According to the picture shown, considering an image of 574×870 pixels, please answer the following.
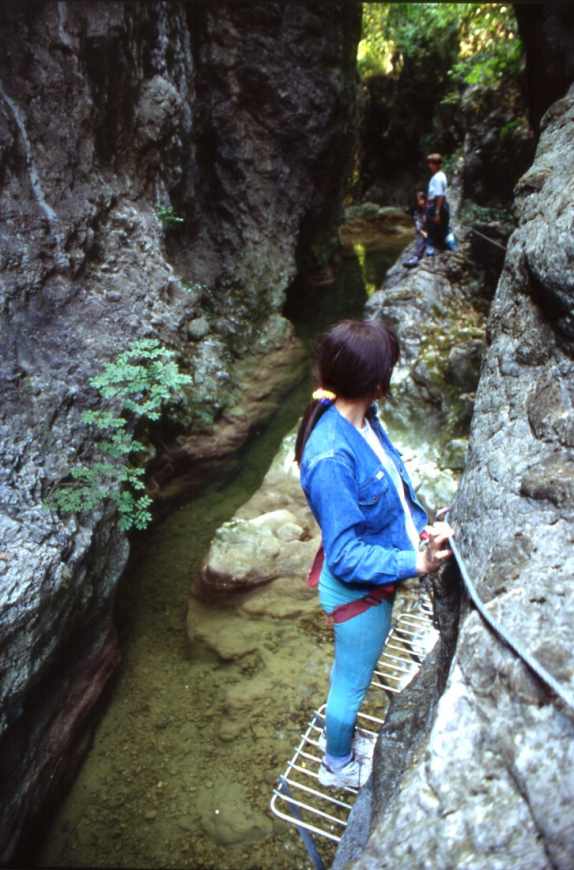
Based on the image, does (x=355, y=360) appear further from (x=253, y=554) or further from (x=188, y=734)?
(x=253, y=554)

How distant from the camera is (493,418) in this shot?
7.61 ft

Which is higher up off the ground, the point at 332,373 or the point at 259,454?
the point at 332,373

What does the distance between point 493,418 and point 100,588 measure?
2.61 m

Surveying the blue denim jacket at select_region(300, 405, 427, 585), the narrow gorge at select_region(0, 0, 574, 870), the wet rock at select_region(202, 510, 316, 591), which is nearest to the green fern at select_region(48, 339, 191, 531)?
the narrow gorge at select_region(0, 0, 574, 870)

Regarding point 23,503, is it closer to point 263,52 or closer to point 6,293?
point 6,293

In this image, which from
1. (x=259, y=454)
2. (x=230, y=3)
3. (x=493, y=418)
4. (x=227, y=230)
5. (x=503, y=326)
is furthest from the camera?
(x=227, y=230)

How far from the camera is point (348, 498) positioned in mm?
1845

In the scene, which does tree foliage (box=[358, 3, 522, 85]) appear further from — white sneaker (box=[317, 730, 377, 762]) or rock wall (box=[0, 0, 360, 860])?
white sneaker (box=[317, 730, 377, 762])

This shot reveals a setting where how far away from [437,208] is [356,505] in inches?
279

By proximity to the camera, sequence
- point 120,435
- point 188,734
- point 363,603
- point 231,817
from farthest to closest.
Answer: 1. point 120,435
2. point 188,734
3. point 231,817
4. point 363,603

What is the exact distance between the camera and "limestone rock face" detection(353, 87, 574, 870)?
1.23 metres

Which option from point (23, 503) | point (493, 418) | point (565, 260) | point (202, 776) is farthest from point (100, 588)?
point (565, 260)

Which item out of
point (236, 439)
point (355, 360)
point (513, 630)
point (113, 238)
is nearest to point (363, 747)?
point (513, 630)

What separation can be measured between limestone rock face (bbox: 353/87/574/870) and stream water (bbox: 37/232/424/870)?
1560mm
